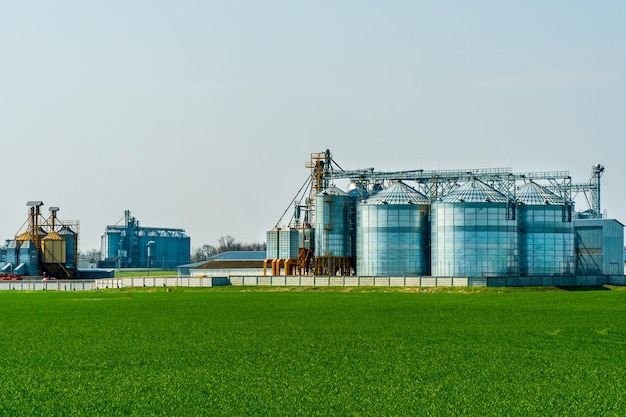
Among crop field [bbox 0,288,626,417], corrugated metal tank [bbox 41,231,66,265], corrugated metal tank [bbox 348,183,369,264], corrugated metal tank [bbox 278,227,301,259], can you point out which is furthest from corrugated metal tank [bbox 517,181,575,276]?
corrugated metal tank [bbox 41,231,66,265]

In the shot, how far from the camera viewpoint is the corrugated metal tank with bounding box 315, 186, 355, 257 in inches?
4727

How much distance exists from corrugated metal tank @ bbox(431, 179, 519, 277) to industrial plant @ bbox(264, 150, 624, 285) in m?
0.11

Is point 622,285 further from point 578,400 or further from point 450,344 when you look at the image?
point 578,400

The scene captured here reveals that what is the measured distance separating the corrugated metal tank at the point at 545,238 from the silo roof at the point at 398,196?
11.5 meters

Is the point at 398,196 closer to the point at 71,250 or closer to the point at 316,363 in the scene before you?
the point at 71,250

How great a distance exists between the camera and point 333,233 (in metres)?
120

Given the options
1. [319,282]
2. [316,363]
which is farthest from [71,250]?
[316,363]

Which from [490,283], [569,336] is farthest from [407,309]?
[490,283]

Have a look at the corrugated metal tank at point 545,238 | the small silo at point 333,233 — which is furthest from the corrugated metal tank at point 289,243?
the corrugated metal tank at point 545,238

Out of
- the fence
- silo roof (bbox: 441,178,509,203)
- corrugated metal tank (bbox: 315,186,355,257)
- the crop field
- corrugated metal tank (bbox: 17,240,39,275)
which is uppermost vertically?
silo roof (bbox: 441,178,509,203)

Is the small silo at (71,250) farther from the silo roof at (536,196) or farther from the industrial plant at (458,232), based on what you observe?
the silo roof at (536,196)

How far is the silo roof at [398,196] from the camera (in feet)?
375

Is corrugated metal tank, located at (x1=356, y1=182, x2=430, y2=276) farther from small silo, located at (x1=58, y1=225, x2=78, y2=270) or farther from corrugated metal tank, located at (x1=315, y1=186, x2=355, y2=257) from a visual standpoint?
small silo, located at (x1=58, y1=225, x2=78, y2=270)

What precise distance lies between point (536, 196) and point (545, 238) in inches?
191
